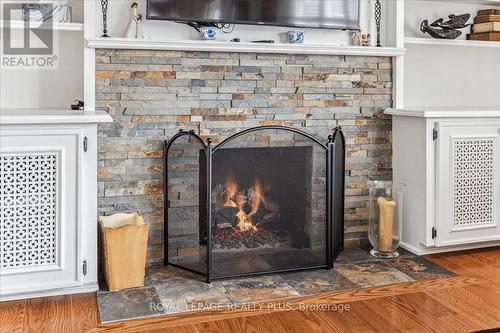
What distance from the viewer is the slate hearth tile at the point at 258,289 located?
8.75ft

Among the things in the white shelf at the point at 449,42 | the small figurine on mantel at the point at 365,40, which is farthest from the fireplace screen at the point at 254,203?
the white shelf at the point at 449,42

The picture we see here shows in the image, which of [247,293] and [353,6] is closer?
[247,293]

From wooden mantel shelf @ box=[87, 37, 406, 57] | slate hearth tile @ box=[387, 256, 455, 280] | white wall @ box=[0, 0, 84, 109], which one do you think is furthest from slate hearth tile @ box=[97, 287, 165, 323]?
slate hearth tile @ box=[387, 256, 455, 280]

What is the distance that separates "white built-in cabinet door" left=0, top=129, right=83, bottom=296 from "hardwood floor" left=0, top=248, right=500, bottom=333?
0.14 meters

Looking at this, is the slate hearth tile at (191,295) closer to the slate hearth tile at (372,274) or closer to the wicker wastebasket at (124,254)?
the wicker wastebasket at (124,254)

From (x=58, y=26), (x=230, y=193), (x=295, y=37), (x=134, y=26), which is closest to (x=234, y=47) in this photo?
(x=295, y=37)

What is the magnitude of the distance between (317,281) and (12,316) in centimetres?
156

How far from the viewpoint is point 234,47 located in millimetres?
3109

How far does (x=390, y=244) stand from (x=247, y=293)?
3.67ft

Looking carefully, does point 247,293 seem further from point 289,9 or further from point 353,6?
point 353,6

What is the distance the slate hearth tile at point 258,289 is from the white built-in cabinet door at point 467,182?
1126 mm

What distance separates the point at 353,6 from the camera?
3.36 m

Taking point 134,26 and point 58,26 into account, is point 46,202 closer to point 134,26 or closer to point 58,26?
point 58,26

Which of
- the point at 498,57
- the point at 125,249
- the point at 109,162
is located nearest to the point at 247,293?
the point at 125,249
